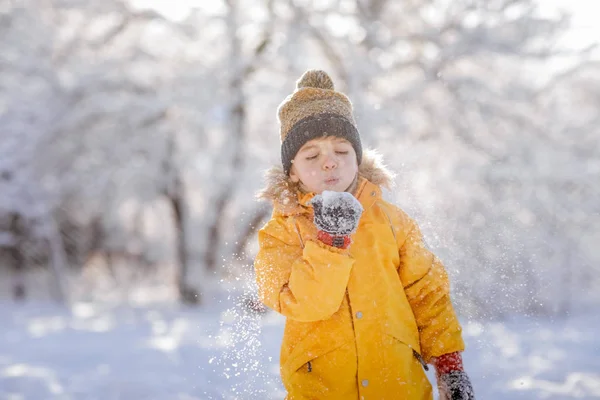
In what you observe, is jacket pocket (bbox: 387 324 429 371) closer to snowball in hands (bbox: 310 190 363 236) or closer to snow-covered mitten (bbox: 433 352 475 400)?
snow-covered mitten (bbox: 433 352 475 400)

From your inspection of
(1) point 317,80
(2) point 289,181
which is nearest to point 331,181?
(2) point 289,181

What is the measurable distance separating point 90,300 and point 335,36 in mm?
7832

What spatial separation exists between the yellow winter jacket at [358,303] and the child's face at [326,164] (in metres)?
0.08

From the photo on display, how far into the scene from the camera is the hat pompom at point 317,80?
240cm

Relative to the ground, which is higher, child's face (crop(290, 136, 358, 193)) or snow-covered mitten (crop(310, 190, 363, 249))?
child's face (crop(290, 136, 358, 193))

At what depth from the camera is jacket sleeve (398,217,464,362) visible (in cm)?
203

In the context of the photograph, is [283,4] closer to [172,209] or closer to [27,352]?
[172,209]

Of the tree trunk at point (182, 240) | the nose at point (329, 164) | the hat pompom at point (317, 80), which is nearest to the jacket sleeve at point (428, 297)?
the nose at point (329, 164)

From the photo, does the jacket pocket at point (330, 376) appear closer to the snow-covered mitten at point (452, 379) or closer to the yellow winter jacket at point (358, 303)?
the yellow winter jacket at point (358, 303)

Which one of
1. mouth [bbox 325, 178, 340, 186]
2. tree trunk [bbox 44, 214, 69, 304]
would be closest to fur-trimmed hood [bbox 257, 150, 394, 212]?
mouth [bbox 325, 178, 340, 186]

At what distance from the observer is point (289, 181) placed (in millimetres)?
2248

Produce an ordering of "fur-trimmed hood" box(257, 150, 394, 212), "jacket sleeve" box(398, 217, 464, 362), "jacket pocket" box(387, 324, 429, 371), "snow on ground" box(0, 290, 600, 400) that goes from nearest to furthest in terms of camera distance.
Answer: "jacket pocket" box(387, 324, 429, 371), "jacket sleeve" box(398, 217, 464, 362), "fur-trimmed hood" box(257, 150, 394, 212), "snow on ground" box(0, 290, 600, 400)

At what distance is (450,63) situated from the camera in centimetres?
888

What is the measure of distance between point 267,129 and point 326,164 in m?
8.18
